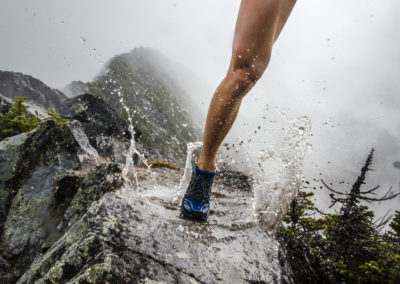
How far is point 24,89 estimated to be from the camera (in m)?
58.5

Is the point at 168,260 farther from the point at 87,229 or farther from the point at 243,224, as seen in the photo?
the point at 243,224

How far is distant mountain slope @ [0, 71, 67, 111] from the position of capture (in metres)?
57.2

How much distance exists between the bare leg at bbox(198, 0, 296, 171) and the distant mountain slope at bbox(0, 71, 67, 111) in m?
66.7

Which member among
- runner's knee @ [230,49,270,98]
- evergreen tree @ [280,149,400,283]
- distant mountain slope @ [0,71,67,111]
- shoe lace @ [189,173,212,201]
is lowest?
evergreen tree @ [280,149,400,283]

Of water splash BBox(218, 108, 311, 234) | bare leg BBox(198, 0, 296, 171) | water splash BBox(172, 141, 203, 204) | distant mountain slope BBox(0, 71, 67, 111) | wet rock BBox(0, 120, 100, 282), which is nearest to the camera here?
bare leg BBox(198, 0, 296, 171)

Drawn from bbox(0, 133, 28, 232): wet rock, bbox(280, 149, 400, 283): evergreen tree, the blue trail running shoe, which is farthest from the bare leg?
bbox(0, 133, 28, 232): wet rock

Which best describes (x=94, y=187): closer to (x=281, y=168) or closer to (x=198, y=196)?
(x=198, y=196)

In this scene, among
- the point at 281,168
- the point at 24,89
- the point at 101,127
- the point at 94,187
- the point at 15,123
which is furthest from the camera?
the point at 24,89

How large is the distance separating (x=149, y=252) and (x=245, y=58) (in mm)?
1476

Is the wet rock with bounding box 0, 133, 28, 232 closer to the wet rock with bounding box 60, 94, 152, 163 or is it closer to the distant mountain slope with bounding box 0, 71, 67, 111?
the wet rock with bounding box 60, 94, 152, 163

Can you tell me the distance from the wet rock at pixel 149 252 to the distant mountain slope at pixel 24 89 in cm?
6653

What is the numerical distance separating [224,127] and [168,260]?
1.06 meters

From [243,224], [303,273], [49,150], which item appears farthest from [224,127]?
[49,150]

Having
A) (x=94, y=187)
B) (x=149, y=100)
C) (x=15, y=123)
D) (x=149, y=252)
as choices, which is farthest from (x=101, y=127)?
(x=149, y=100)
